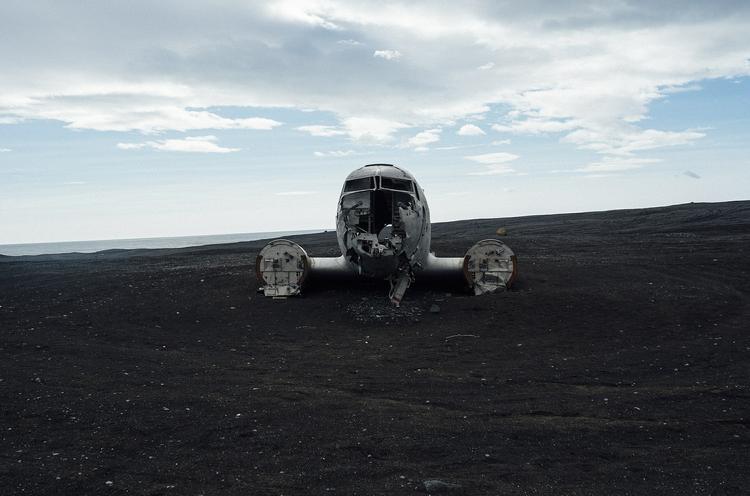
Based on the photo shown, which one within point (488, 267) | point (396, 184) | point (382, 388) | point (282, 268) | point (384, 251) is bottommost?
point (382, 388)

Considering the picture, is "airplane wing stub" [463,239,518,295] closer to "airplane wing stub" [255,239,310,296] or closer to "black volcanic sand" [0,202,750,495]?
"black volcanic sand" [0,202,750,495]

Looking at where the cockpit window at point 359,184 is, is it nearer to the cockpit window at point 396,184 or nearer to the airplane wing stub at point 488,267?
the cockpit window at point 396,184

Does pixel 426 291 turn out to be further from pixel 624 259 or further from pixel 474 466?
pixel 474 466

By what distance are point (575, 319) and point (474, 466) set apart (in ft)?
29.9

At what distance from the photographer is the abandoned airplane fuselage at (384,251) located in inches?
609

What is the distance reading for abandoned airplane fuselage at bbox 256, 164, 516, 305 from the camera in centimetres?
1548

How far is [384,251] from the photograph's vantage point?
1502 centimetres

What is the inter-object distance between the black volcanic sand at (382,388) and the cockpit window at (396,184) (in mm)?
3248

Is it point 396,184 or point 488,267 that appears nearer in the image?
point 396,184

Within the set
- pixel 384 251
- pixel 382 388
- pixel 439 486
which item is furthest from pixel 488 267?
pixel 439 486

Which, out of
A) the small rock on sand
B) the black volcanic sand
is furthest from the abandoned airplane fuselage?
the small rock on sand

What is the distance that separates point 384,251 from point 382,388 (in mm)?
5858

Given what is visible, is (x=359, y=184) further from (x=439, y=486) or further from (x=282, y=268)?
(x=439, y=486)

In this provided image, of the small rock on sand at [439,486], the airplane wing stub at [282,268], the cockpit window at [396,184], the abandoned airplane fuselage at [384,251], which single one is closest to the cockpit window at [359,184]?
the abandoned airplane fuselage at [384,251]
